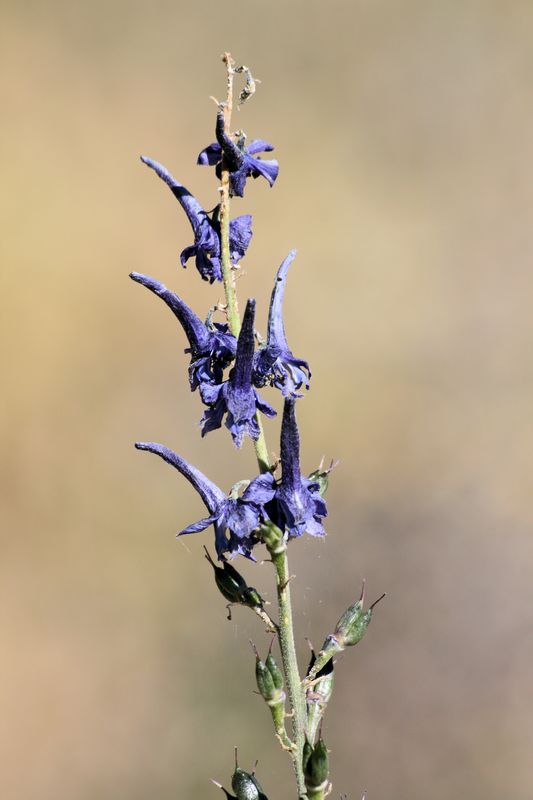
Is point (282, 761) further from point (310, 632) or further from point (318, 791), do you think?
point (318, 791)

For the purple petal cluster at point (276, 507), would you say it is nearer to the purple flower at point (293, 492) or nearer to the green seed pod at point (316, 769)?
the purple flower at point (293, 492)

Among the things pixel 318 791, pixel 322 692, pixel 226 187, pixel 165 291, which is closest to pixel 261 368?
pixel 165 291

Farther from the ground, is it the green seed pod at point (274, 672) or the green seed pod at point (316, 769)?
the green seed pod at point (274, 672)

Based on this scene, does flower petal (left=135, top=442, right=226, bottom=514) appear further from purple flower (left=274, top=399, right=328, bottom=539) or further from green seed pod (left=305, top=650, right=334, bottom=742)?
green seed pod (left=305, top=650, right=334, bottom=742)

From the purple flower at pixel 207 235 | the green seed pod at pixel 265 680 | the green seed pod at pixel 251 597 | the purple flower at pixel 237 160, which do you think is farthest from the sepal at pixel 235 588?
the purple flower at pixel 237 160

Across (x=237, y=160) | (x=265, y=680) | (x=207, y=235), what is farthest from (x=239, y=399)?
(x=265, y=680)

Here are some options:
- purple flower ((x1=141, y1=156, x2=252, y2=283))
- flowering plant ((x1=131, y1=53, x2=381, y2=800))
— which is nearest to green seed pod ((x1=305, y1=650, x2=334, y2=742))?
flowering plant ((x1=131, y1=53, x2=381, y2=800))
